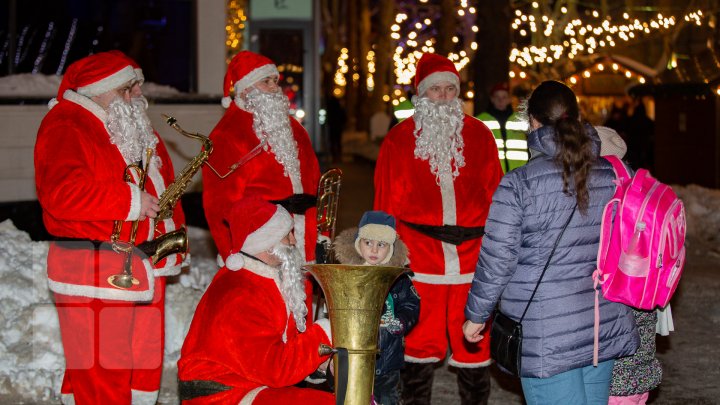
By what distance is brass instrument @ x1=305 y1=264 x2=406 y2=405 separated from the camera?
15.0 feet

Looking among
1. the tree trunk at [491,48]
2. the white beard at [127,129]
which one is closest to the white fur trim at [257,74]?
the white beard at [127,129]

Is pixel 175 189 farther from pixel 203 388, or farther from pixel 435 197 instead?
pixel 203 388

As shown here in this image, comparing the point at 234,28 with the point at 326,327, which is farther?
the point at 234,28

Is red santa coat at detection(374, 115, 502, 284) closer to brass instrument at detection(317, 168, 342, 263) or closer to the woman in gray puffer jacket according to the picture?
brass instrument at detection(317, 168, 342, 263)

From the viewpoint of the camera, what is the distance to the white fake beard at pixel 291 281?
4730 mm

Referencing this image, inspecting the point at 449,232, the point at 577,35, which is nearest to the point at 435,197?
the point at 449,232

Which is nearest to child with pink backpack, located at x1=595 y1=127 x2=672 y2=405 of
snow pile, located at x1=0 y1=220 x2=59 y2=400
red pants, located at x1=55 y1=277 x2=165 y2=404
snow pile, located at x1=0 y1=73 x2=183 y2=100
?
red pants, located at x1=55 y1=277 x2=165 y2=404

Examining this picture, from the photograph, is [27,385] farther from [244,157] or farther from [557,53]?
[557,53]

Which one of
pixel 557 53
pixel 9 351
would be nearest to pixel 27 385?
pixel 9 351

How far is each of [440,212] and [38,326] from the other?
317 centimetres

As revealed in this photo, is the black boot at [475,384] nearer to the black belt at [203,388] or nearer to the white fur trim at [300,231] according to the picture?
the white fur trim at [300,231]

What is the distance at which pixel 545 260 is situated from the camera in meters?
4.70

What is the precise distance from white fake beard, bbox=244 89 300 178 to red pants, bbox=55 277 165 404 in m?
1.38

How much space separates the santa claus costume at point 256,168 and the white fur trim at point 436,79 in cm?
82
